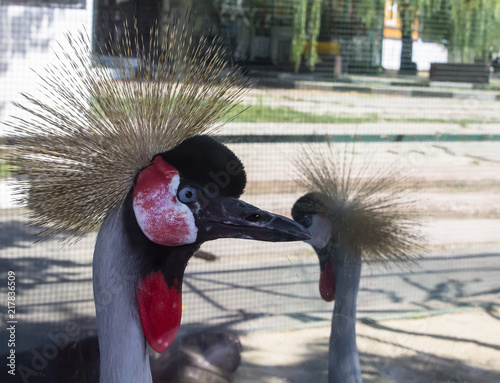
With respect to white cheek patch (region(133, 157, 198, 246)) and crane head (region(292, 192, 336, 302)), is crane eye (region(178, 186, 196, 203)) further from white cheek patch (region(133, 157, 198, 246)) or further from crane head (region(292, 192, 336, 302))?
crane head (region(292, 192, 336, 302))

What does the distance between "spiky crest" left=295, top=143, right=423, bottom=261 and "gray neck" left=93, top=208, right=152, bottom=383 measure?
0.67 metres

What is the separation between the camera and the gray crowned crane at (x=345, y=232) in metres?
1.43

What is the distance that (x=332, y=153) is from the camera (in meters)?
1.60

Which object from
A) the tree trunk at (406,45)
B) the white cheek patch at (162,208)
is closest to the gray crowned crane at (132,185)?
the white cheek patch at (162,208)

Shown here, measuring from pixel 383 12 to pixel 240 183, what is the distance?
1.18 metres

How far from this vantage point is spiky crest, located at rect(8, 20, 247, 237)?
34.5 inches

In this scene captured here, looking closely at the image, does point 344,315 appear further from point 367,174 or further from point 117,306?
point 117,306

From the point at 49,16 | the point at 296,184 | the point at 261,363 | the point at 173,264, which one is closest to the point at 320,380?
the point at 261,363

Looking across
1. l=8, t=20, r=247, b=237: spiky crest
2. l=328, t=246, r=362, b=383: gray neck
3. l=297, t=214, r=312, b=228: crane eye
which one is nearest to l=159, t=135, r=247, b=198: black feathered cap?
l=8, t=20, r=247, b=237: spiky crest

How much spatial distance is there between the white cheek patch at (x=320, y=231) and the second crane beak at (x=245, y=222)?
1.99 feet

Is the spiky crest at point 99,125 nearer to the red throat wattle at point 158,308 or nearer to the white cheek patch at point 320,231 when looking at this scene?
the red throat wattle at point 158,308

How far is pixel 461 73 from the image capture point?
1768 millimetres

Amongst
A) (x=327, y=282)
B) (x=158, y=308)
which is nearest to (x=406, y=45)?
(x=327, y=282)

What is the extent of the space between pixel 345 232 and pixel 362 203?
10cm
